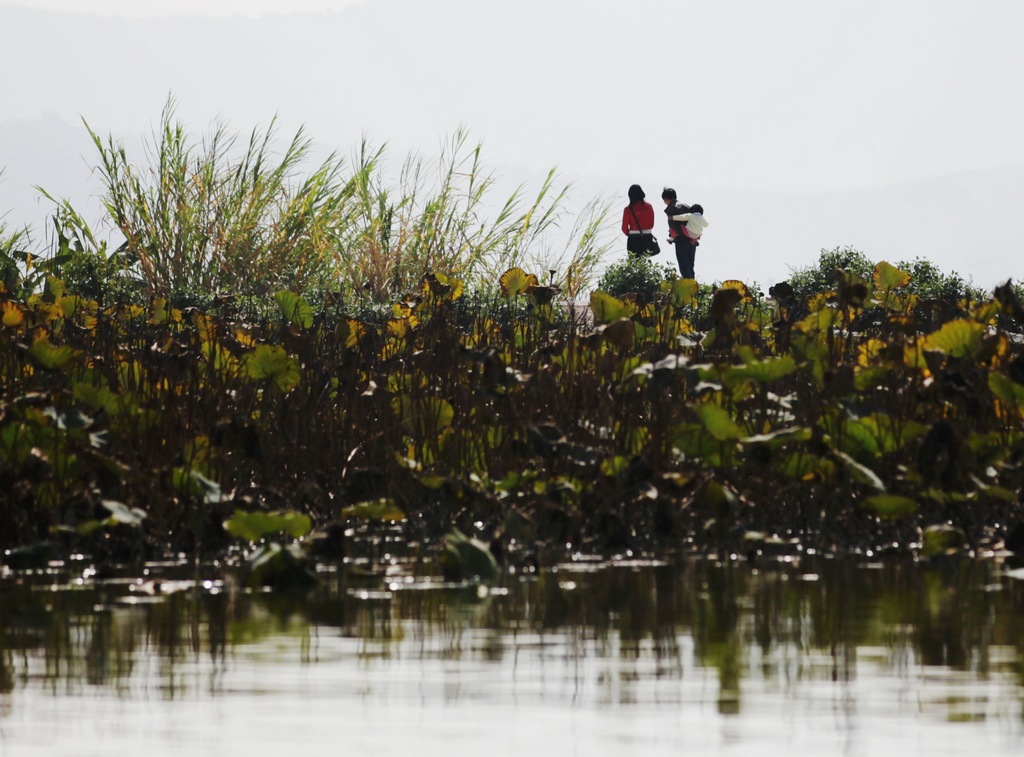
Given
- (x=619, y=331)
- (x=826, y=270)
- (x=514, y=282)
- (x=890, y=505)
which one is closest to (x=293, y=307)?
(x=514, y=282)

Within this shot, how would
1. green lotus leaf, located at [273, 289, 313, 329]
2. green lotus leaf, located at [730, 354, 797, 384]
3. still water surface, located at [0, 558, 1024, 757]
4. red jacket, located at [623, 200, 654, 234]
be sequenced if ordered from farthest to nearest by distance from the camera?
red jacket, located at [623, 200, 654, 234] → green lotus leaf, located at [273, 289, 313, 329] → green lotus leaf, located at [730, 354, 797, 384] → still water surface, located at [0, 558, 1024, 757]

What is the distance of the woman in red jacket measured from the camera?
1955 centimetres

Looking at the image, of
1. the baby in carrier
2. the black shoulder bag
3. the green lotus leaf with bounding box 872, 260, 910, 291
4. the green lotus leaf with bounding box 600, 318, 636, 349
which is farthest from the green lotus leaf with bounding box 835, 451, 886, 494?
the baby in carrier

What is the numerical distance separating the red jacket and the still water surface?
14907 mm

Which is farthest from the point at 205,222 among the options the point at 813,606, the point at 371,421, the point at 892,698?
the point at 892,698

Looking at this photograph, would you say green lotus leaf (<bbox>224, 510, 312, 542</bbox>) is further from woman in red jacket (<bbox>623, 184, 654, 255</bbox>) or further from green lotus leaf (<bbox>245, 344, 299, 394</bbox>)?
woman in red jacket (<bbox>623, 184, 654, 255</bbox>)

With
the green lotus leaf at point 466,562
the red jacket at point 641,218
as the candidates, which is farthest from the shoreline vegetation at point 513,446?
the red jacket at point 641,218

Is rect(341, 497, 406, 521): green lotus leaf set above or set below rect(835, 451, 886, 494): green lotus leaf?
below

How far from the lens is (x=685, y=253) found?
20.9 m

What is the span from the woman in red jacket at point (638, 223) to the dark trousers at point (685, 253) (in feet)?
3.51

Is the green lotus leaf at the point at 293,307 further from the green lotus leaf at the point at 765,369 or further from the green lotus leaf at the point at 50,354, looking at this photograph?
the green lotus leaf at the point at 765,369

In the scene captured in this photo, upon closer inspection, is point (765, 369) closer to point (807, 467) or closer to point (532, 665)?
point (807, 467)

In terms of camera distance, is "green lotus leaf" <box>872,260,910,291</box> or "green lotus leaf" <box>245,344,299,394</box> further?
"green lotus leaf" <box>872,260,910,291</box>

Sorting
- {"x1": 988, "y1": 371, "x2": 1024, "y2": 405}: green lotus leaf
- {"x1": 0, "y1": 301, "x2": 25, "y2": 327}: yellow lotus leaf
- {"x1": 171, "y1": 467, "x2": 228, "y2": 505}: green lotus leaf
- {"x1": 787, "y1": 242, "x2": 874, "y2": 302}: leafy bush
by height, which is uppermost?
{"x1": 787, "y1": 242, "x2": 874, "y2": 302}: leafy bush
